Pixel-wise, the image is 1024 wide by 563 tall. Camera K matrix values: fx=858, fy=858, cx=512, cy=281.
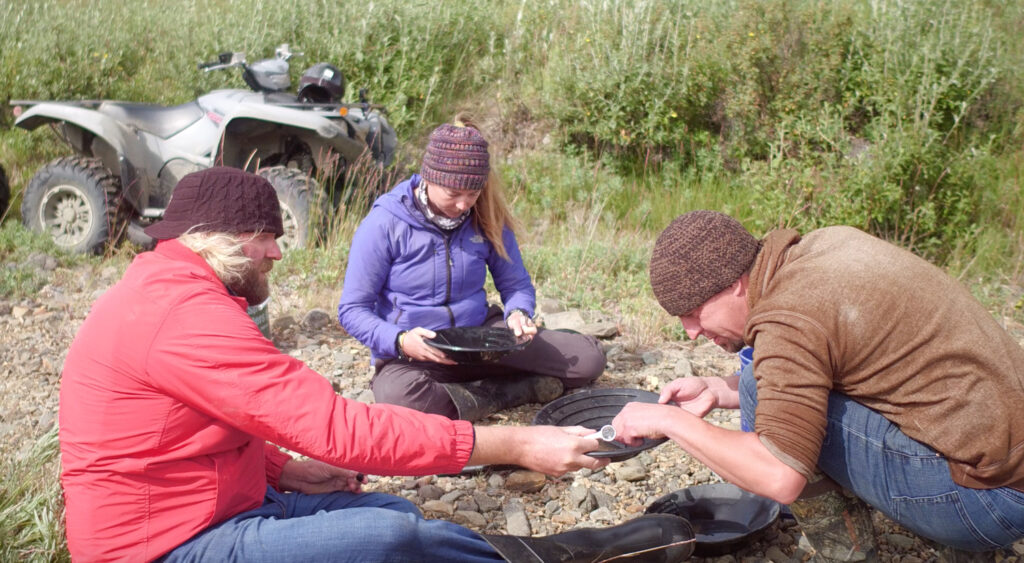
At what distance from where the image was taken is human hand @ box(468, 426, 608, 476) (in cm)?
237

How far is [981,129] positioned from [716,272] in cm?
695

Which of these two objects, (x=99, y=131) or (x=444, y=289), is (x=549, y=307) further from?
(x=99, y=131)

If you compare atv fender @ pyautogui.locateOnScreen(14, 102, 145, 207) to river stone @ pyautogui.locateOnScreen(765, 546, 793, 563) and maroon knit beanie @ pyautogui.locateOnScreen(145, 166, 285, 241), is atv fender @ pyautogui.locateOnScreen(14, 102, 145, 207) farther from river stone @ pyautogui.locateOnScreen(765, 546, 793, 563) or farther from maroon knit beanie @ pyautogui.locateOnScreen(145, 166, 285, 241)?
river stone @ pyautogui.locateOnScreen(765, 546, 793, 563)

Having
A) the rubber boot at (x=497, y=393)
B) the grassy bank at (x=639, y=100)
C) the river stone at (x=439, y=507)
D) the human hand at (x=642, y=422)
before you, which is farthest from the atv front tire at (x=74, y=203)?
the human hand at (x=642, y=422)

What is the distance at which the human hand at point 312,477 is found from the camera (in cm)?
259

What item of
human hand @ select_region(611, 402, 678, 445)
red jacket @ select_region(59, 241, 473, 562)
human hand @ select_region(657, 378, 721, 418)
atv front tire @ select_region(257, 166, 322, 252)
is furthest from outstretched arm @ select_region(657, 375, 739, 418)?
atv front tire @ select_region(257, 166, 322, 252)

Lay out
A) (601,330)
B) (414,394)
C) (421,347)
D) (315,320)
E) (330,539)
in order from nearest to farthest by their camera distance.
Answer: (330,539), (421,347), (414,394), (601,330), (315,320)

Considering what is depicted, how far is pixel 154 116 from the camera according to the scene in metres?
6.54

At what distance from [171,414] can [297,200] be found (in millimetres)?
4142

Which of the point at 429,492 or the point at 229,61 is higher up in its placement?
the point at 229,61

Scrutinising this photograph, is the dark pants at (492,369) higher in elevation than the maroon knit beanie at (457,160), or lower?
lower

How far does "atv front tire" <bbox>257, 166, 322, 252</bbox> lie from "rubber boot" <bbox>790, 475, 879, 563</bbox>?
426 centimetres

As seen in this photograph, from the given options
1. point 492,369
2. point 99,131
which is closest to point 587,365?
point 492,369

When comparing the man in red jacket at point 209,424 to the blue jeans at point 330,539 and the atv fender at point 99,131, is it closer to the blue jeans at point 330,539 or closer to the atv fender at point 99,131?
the blue jeans at point 330,539
